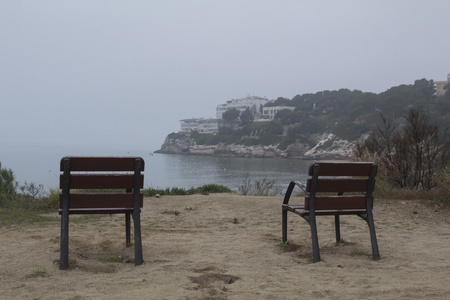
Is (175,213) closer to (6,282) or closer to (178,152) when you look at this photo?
(6,282)

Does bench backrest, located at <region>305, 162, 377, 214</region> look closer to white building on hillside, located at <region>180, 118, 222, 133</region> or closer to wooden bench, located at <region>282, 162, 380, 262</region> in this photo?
wooden bench, located at <region>282, 162, 380, 262</region>

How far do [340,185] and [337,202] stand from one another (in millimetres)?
168

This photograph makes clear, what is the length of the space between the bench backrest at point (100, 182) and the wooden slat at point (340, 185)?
1.61 m

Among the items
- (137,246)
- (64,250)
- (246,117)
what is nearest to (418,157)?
(137,246)

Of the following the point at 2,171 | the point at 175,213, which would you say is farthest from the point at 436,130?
the point at 2,171

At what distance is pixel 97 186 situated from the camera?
3.86 meters

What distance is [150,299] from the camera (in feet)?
9.30

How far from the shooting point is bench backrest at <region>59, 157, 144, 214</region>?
373 cm

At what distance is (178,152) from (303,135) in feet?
145

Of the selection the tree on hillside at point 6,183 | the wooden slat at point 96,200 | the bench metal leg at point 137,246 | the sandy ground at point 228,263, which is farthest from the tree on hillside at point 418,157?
the tree on hillside at point 6,183

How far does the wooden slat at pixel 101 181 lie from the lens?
3.79m

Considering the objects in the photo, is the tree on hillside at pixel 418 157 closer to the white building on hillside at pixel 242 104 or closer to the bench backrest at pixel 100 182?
the bench backrest at pixel 100 182

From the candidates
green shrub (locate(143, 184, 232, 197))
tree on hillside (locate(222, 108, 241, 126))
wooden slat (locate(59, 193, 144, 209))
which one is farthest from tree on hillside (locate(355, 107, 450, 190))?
tree on hillside (locate(222, 108, 241, 126))

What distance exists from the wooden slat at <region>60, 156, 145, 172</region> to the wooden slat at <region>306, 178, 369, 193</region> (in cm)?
164
